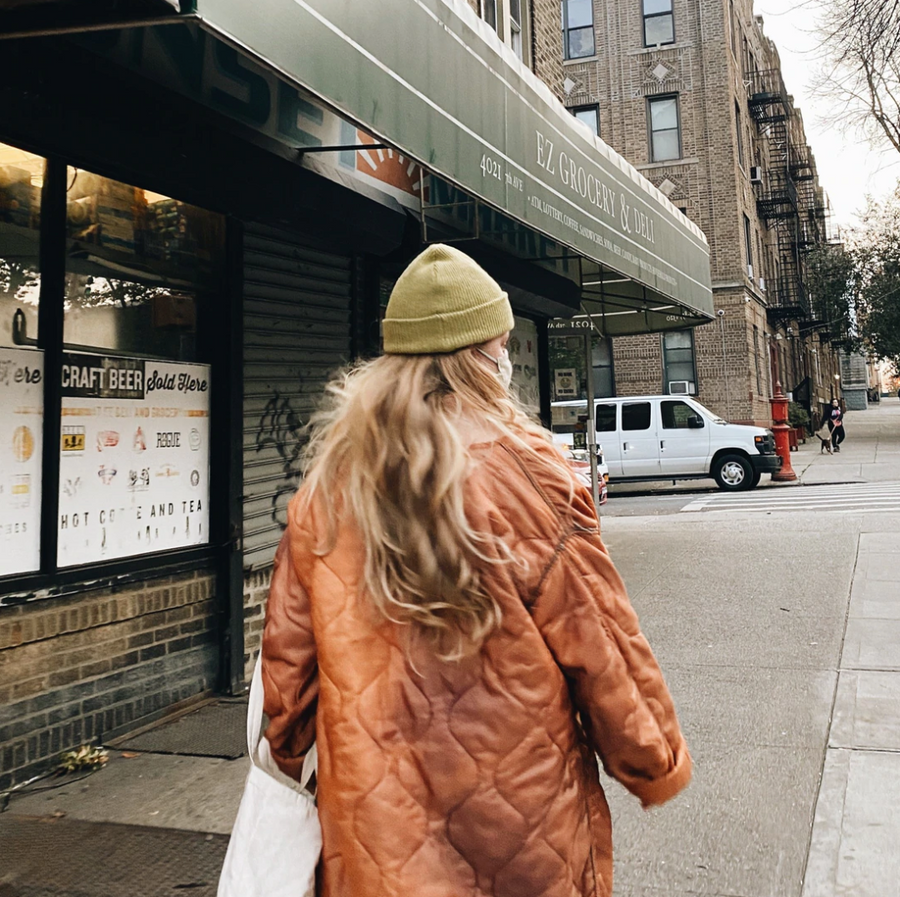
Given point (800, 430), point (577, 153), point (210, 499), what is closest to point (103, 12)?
point (210, 499)

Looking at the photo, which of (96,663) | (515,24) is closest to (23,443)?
(96,663)

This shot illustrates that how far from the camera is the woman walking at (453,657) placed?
1567 millimetres

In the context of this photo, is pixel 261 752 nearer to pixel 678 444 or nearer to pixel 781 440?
pixel 678 444

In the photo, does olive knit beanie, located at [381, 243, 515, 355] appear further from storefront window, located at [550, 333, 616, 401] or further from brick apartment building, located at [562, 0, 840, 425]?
brick apartment building, located at [562, 0, 840, 425]

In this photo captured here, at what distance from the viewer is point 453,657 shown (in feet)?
5.13

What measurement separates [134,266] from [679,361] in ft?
75.2

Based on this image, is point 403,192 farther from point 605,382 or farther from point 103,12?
point 605,382

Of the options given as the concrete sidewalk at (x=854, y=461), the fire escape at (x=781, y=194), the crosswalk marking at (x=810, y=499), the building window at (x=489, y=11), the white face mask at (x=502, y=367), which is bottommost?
the crosswalk marking at (x=810, y=499)

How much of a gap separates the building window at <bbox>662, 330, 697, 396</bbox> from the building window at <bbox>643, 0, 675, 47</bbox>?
867 centimetres

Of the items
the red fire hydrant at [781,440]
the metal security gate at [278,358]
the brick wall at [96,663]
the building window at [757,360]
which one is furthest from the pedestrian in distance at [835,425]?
the brick wall at [96,663]

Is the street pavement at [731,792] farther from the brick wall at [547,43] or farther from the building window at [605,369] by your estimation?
the building window at [605,369]

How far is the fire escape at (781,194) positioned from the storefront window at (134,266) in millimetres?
27885

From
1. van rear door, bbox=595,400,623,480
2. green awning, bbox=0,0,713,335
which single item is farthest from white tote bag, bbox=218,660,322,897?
van rear door, bbox=595,400,623,480

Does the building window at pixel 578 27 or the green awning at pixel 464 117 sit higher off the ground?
the building window at pixel 578 27
